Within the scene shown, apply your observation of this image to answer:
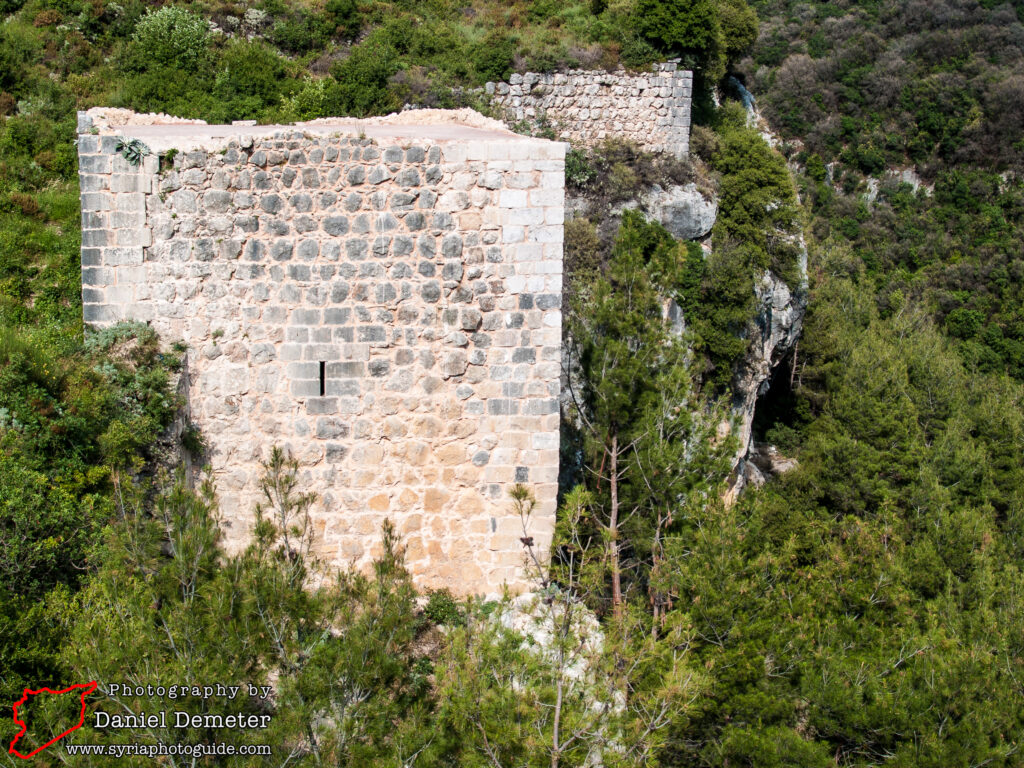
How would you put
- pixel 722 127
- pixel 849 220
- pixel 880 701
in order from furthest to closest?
pixel 849 220 < pixel 722 127 < pixel 880 701

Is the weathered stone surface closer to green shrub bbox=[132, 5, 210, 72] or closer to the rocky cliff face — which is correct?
the rocky cliff face

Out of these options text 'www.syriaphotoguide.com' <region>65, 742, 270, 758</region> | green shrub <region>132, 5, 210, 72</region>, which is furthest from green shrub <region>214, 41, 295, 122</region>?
text 'www.syriaphotoguide.com' <region>65, 742, 270, 758</region>

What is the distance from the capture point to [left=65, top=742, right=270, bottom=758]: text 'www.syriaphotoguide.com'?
4.00 meters

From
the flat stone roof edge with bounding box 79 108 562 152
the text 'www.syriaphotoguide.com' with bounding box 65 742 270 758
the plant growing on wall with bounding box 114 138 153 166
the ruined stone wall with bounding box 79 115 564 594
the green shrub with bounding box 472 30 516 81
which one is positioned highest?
the green shrub with bounding box 472 30 516 81

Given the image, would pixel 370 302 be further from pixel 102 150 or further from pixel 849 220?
pixel 849 220

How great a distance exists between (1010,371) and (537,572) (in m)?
38.6

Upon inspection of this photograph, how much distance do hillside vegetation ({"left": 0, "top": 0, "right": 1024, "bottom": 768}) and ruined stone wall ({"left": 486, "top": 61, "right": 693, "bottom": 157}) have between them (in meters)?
0.63

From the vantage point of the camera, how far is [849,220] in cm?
4644

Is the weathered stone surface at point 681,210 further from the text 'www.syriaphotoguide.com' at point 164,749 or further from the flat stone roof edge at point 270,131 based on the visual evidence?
the text 'www.syriaphotoguide.com' at point 164,749

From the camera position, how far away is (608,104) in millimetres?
20328

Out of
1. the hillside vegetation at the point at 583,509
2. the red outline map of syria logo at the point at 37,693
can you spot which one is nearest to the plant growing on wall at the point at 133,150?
the hillside vegetation at the point at 583,509

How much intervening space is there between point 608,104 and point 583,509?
15.2 meters

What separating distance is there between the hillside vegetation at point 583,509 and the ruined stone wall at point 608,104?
633 millimetres

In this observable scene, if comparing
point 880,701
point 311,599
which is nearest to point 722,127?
point 880,701
